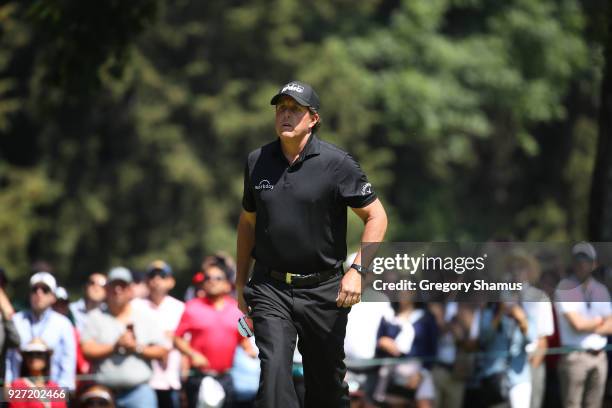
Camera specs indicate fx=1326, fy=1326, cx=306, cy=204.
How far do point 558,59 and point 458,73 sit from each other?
2.70m

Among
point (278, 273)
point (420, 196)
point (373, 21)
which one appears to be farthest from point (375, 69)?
point (278, 273)

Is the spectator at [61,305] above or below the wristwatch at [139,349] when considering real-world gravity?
above

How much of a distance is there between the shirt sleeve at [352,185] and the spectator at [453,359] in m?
4.03

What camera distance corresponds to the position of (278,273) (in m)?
8.24

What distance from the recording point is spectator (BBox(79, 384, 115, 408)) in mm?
11055

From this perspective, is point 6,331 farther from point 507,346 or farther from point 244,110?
point 244,110

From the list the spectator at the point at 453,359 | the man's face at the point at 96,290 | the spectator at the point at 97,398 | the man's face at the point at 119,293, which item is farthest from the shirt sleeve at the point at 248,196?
the man's face at the point at 96,290

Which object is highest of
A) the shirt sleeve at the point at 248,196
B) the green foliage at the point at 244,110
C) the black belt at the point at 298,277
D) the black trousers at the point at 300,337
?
the green foliage at the point at 244,110

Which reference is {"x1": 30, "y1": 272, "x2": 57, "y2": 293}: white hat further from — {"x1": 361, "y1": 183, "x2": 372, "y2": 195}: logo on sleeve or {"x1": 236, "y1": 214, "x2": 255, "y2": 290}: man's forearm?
{"x1": 361, "y1": 183, "x2": 372, "y2": 195}: logo on sleeve

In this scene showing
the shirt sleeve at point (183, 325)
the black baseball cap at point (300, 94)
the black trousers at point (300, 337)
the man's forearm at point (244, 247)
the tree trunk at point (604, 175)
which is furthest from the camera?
the tree trunk at point (604, 175)

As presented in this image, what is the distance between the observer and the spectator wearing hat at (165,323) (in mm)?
11664

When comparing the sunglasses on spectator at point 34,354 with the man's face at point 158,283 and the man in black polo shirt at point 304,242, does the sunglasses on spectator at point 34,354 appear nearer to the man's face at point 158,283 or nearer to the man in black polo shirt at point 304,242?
the man's face at point 158,283

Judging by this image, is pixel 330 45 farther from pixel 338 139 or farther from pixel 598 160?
pixel 598 160

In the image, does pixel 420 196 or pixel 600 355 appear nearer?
pixel 600 355
